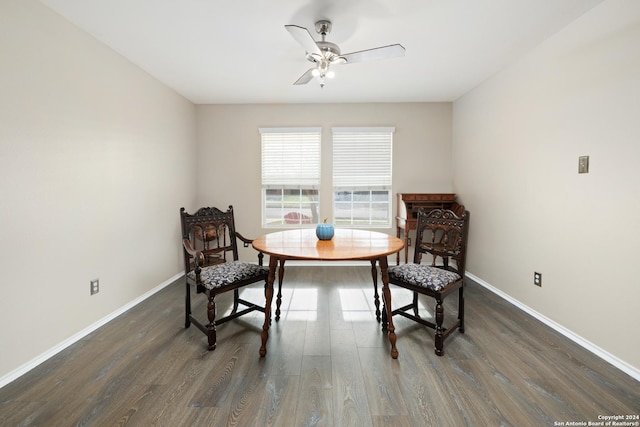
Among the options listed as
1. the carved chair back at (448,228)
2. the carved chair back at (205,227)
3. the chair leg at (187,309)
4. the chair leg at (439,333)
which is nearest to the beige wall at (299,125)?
the carved chair back at (205,227)

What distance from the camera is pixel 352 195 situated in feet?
Result: 14.4

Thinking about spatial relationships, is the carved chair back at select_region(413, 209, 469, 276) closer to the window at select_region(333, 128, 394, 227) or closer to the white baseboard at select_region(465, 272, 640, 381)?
the white baseboard at select_region(465, 272, 640, 381)

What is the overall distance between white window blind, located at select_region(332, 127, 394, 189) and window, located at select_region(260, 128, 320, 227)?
1.10ft

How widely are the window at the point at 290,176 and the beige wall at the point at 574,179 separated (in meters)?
2.39

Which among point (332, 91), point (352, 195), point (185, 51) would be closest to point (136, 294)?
point (185, 51)

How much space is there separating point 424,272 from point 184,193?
3.41 meters

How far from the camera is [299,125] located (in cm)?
427

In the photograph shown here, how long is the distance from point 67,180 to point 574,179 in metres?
4.10

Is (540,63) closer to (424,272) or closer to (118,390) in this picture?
(424,272)

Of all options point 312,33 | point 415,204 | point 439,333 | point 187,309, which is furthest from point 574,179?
point 187,309

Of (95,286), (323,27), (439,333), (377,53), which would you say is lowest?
(439,333)

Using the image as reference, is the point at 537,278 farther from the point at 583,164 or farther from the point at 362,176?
the point at 362,176

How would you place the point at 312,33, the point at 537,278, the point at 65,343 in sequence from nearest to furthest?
1. the point at 65,343
2. the point at 312,33
3. the point at 537,278

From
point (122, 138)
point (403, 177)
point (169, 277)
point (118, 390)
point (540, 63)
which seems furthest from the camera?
point (403, 177)
